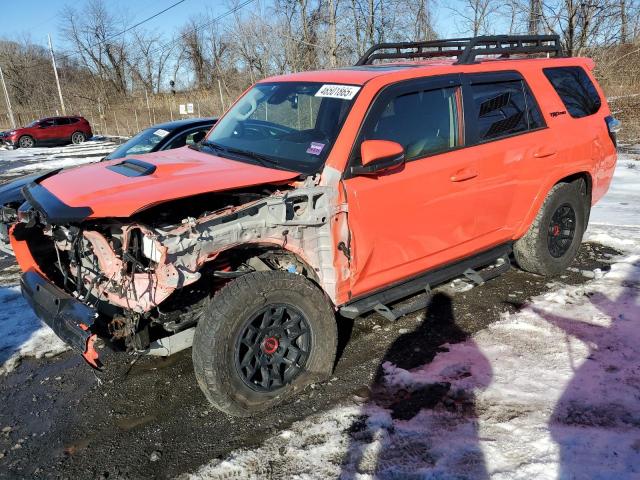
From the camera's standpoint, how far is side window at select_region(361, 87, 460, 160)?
11.6ft

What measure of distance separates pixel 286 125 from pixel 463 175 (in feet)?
4.38

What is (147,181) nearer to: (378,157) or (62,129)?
(378,157)

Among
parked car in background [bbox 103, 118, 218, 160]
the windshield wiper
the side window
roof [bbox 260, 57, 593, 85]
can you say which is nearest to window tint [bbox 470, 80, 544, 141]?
roof [bbox 260, 57, 593, 85]

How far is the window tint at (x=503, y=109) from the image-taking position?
4.09 metres

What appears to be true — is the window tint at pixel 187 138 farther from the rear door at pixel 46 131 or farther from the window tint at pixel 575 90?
the rear door at pixel 46 131

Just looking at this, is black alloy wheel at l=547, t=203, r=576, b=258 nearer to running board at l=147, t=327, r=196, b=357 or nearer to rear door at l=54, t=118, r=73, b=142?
running board at l=147, t=327, r=196, b=357

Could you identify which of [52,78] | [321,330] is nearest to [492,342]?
[321,330]

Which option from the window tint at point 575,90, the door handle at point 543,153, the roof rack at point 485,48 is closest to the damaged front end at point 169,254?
the roof rack at point 485,48

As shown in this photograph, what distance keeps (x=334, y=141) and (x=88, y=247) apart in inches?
65.7

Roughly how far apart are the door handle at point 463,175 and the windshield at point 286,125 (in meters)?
0.94

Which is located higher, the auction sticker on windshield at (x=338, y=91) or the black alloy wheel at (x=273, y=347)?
the auction sticker on windshield at (x=338, y=91)

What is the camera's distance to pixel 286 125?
3852 mm

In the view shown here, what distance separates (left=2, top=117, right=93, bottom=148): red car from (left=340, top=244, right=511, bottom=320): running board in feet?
88.8

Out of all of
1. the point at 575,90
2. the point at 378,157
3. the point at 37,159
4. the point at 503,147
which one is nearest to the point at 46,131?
the point at 37,159
